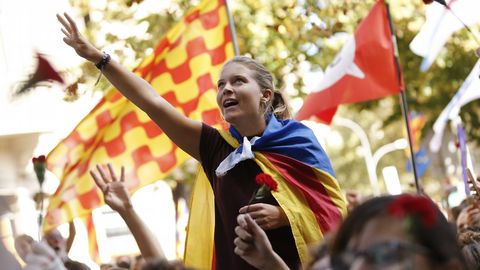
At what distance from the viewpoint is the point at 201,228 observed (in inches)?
184

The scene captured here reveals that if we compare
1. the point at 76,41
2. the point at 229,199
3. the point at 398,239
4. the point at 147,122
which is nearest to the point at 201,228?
the point at 229,199

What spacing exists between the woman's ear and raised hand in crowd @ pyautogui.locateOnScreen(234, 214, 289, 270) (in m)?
1.39

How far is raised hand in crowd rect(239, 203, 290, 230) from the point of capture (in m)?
4.14

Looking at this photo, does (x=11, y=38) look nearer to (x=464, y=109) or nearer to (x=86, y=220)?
(x=86, y=220)

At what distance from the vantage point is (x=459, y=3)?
26.3 feet

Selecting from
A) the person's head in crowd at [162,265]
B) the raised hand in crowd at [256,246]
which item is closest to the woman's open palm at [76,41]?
the raised hand in crowd at [256,246]

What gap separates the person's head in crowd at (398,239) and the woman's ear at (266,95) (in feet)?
7.93

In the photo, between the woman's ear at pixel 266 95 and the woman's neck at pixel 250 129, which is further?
the woman's ear at pixel 266 95

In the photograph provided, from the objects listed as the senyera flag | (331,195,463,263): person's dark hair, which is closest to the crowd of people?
(331,195,463,263): person's dark hair

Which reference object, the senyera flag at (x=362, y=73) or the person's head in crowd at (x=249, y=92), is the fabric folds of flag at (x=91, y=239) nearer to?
the senyera flag at (x=362, y=73)

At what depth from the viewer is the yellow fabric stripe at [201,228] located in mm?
4637

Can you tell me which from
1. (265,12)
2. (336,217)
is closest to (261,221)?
(336,217)

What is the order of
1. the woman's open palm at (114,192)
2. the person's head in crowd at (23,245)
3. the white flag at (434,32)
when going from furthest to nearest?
the white flag at (434,32)
the woman's open palm at (114,192)
the person's head in crowd at (23,245)

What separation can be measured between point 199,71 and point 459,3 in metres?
1.97
